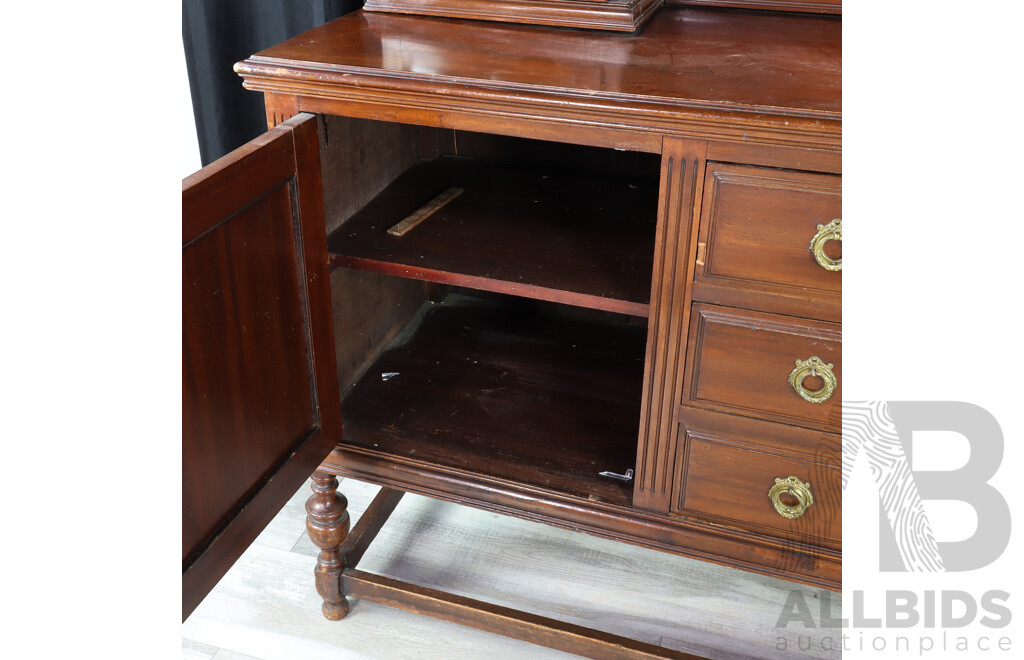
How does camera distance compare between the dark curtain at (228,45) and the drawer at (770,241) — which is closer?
the drawer at (770,241)

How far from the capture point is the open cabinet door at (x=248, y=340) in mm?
765

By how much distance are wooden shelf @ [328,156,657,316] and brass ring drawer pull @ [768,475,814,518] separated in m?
0.26

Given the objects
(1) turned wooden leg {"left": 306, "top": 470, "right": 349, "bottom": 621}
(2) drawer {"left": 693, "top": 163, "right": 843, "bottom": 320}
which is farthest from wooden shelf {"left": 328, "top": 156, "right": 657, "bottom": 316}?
(1) turned wooden leg {"left": 306, "top": 470, "right": 349, "bottom": 621}

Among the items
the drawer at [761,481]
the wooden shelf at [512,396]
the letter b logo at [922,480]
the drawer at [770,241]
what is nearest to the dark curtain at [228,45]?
the wooden shelf at [512,396]

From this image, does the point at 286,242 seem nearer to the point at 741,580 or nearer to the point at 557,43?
the point at 557,43

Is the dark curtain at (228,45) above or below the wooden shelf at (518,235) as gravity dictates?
above

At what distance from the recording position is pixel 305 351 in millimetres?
1006

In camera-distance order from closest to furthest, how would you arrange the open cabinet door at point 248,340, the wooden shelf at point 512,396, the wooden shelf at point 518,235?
the open cabinet door at point 248,340 → the wooden shelf at point 518,235 → the wooden shelf at point 512,396

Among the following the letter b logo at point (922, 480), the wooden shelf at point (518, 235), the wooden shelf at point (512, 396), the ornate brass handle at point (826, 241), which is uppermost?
the ornate brass handle at point (826, 241)

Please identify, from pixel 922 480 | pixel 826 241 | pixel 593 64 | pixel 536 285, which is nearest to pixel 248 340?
pixel 536 285

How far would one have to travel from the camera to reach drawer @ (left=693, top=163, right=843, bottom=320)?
0.83 meters

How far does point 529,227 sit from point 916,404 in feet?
1.90

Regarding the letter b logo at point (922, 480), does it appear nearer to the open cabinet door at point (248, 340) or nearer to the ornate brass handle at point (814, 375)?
the ornate brass handle at point (814, 375)

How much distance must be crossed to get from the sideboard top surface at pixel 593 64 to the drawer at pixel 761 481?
14.4 inches
